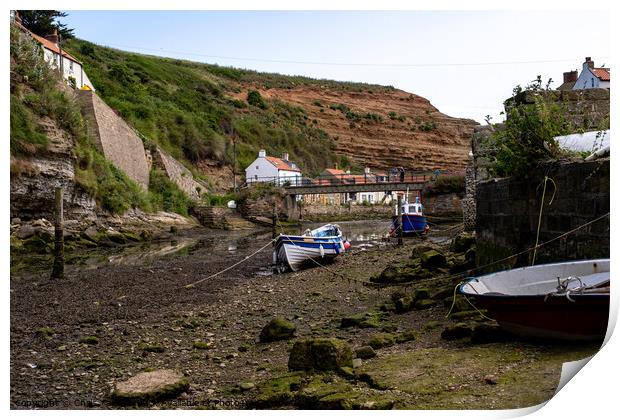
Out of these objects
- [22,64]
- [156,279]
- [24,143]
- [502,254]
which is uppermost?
[22,64]

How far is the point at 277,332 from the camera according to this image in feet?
22.9

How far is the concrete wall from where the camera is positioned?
88.1 ft

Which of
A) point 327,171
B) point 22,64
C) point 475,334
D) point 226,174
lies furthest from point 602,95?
point 327,171

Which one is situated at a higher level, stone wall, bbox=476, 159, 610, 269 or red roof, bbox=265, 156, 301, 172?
red roof, bbox=265, 156, 301, 172

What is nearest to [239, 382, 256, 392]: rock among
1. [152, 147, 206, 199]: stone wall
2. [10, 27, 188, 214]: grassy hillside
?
[10, 27, 188, 214]: grassy hillside

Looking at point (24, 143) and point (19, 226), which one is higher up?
point (24, 143)

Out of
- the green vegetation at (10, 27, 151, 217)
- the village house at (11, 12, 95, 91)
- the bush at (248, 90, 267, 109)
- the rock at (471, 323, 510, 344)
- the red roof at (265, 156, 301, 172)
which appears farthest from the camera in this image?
the bush at (248, 90, 267, 109)

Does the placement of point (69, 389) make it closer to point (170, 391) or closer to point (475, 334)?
point (170, 391)

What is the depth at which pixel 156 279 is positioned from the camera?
12.5 meters

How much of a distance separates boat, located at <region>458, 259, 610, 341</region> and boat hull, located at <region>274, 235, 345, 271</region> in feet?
27.6

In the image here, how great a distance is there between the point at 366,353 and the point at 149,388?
2079 millimetres

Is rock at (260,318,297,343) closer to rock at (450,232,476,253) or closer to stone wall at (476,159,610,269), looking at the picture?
stone wall at (476,159,610,269)
